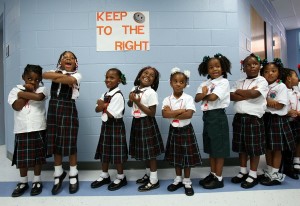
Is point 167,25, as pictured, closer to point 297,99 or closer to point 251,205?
point 297,99

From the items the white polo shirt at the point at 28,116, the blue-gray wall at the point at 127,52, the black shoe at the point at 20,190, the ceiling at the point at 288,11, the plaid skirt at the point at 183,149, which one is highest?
the ceiling at the point at 288,11

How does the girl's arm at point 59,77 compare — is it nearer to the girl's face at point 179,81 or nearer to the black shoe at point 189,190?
the girl's face at point 179,81

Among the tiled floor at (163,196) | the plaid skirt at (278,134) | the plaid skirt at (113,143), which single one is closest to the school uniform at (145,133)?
the plaid skirt at (113,143)

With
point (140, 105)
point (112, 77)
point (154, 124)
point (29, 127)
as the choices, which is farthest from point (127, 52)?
point (29, 127)

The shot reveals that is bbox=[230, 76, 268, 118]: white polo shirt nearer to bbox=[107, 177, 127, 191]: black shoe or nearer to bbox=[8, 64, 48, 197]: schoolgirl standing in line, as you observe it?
bbox=[107, 177, 127, 191]: black shoe

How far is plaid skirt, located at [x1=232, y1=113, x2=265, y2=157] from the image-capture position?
1963 mm

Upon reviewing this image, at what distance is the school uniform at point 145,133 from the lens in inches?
77.6

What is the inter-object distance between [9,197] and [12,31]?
217 cm

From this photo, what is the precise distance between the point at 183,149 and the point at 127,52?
1.35 meters

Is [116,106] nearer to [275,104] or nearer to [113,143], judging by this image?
[113,143]

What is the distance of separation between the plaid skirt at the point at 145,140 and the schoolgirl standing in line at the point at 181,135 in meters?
0.14

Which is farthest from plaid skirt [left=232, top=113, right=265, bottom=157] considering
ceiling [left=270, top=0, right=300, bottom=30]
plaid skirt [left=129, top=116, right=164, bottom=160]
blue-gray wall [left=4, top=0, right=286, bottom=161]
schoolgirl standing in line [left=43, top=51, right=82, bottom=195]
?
ceiling [left=270, top=0, right=300, bottom=30]

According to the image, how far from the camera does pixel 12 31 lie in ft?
9.33

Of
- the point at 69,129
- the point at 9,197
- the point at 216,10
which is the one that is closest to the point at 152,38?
the point at 216,10
